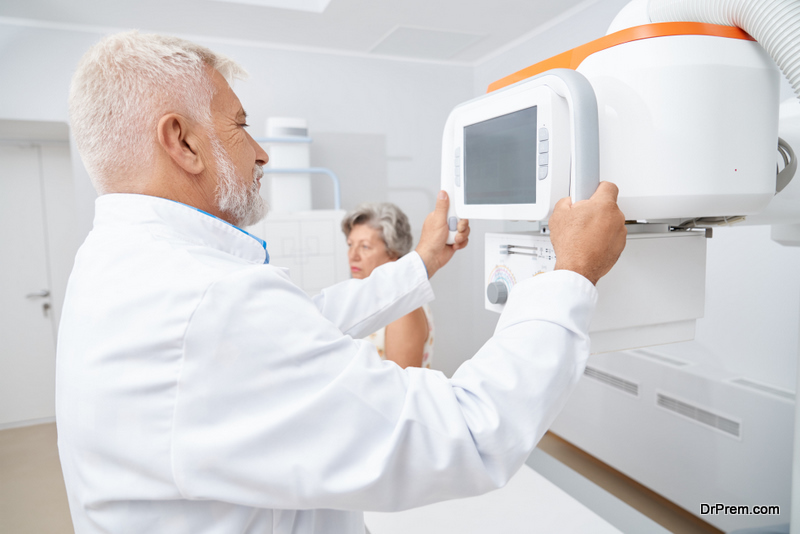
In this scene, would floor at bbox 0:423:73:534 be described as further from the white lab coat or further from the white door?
the white lab coat

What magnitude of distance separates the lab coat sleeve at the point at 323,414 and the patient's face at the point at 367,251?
1384 millimetres

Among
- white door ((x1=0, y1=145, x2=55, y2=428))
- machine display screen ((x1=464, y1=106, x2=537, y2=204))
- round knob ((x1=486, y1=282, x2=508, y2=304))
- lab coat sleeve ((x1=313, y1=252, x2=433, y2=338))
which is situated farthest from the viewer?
white door ((x1=0, y1=145, x2=55, y2=428))

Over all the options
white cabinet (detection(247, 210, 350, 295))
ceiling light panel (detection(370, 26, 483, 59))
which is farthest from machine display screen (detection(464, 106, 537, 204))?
ceiling light panel (detection(370, 26, 483, 59))

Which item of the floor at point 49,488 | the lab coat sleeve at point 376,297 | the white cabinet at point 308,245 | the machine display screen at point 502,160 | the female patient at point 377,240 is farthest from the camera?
the white cabinet at point 308,245

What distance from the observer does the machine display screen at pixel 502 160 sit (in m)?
0.80

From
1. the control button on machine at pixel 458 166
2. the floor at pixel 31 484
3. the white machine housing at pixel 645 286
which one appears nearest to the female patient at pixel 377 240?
the control button on machine at pixel 458 166

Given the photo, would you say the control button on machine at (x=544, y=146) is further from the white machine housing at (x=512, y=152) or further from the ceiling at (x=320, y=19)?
the ceiling at (x=320, y=19)

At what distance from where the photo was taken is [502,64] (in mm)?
3361

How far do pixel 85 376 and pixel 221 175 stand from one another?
350mm

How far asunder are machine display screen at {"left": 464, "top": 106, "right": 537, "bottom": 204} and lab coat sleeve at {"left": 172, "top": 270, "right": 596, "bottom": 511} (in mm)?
300

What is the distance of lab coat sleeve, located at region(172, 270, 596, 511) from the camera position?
0.57m

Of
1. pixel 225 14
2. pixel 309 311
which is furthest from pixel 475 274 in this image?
pixel 309 311

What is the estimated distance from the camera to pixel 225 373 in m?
0.57

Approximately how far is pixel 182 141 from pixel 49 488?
2.87m
